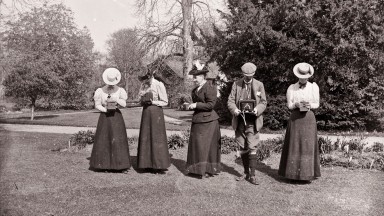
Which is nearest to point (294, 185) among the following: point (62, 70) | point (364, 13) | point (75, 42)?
point (364, 13)

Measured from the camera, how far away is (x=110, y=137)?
735 cm

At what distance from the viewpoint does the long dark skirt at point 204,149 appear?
23.0ft

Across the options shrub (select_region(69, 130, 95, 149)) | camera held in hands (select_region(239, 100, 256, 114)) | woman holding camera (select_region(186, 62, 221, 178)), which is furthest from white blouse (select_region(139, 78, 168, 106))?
shrub (select_region(69, 130, 95, 149))

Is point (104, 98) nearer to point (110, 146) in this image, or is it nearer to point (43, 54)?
point (110, 146)

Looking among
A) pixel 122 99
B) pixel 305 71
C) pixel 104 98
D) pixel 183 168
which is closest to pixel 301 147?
pixel 305 71

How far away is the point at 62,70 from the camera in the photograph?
2372 centimetres

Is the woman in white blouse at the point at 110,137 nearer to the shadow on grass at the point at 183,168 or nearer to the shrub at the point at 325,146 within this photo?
the shadow on grass at the point at 183,168

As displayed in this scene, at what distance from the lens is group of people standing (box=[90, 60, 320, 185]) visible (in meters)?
6.70

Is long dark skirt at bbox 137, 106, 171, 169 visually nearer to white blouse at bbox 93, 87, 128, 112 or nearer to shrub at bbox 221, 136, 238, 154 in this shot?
white blouse at bbox 93, 87, 128, 112

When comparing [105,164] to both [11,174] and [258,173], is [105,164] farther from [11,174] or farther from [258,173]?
[258,173]

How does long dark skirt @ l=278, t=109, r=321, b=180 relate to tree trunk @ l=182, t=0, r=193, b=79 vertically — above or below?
below

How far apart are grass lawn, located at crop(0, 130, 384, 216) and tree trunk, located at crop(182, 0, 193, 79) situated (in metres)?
18.0

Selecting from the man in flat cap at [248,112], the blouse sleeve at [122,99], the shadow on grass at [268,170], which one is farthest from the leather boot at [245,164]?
the blouse sleeve at [122,99]

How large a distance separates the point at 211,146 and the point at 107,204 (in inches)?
92.3
